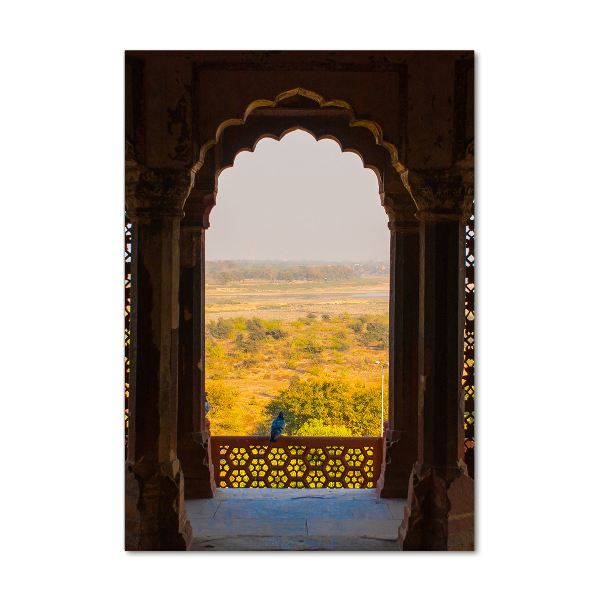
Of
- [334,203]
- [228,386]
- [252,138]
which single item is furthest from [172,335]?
[334,203]

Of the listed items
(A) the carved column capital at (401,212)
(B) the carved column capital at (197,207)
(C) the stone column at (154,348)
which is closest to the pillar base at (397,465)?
(A) the carved column capital at (401,212)

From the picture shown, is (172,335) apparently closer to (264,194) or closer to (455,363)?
(455,363)

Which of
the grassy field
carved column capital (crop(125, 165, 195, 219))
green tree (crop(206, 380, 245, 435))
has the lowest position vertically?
green tree (crop(206, 380, 245, 435))

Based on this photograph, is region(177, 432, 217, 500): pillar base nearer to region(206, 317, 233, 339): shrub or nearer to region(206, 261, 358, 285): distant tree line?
region(206, 317, 233, 339): shrub

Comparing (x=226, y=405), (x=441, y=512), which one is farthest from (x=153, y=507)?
(x=226, y=405)

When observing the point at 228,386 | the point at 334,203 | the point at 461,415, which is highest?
the point at 334,203

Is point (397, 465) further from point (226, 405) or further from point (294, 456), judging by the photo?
point (226, 405)

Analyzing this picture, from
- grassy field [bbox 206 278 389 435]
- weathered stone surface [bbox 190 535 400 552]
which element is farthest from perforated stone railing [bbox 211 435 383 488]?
grassy field [bbox 206 278 389 435]

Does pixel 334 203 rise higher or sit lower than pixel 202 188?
higher
